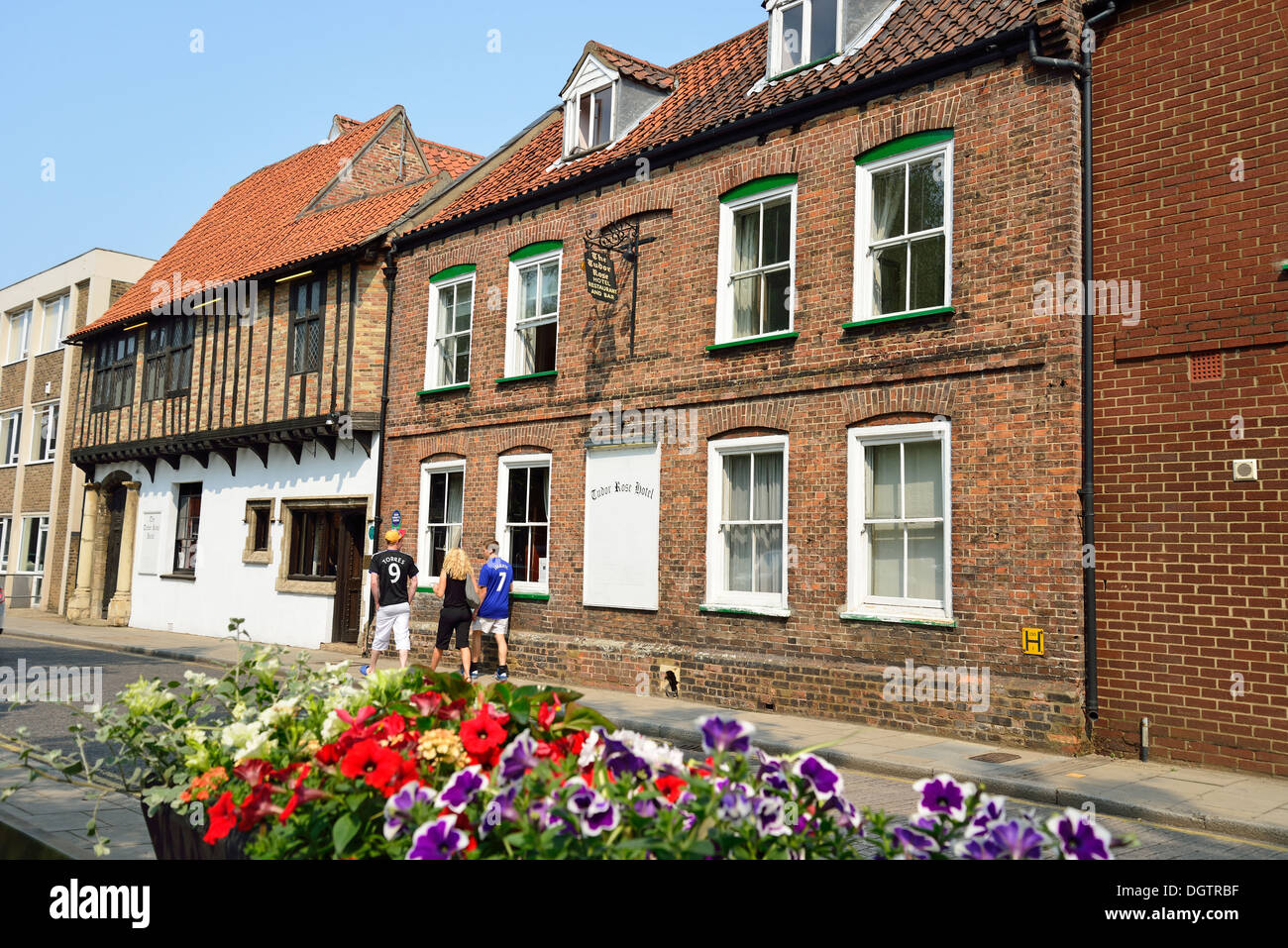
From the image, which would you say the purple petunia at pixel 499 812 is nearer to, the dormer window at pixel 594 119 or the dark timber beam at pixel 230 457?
the dormer window at pixel 594 119

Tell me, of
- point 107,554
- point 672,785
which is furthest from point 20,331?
point 672,785

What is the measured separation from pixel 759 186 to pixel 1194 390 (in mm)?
5920

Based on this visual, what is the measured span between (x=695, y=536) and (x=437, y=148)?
1662 cm

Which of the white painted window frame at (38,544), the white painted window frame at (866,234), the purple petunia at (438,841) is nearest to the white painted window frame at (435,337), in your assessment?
the white painted window frame at (866,234)

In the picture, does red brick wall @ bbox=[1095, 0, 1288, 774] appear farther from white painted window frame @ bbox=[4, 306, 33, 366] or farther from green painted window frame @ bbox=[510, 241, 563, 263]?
white painted window frame @ bbox=[4, 306, 33, 366]

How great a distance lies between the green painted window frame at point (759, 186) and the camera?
12.8m

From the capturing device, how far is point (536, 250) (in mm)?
16188

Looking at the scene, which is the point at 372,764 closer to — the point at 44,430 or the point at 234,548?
the point at 234,548

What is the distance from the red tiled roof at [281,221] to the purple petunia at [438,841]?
17880mm

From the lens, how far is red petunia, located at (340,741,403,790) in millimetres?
2539

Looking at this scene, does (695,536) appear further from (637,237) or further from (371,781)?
(371,781)

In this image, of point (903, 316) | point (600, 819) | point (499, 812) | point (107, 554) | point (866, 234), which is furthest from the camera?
point (107, 554)

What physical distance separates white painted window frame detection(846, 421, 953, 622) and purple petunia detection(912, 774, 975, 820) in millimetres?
8708
